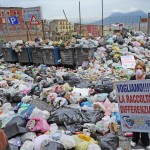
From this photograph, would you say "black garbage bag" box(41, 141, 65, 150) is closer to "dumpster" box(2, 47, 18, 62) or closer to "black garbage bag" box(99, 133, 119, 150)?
"black garbage bag" box(99, 133, 119, 150)

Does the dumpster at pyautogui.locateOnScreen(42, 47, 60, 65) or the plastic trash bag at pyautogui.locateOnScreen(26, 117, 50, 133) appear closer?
the plastic trash bag at pyautogui.locateOnScreen(26, 117, 50, 133)

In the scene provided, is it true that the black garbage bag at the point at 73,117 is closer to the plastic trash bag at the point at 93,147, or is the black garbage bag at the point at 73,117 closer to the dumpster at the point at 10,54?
the plastic trash bag at the point at 93,147

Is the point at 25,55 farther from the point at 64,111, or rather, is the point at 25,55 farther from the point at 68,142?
the point at 68,142

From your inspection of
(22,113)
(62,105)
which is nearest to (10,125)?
(22,113)

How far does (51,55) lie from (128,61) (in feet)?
10.3

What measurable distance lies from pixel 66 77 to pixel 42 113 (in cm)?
294

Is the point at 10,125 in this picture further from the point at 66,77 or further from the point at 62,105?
the point at 66,77

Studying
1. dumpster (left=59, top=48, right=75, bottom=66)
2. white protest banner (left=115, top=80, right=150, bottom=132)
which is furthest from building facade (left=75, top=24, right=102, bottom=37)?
white protest banner (left=115, top=80, right=150, bottom=132)

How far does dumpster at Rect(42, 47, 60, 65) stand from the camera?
396 inches

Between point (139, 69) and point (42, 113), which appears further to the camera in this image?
point (42, 113)

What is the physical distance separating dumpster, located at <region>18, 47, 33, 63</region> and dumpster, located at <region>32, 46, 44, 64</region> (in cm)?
30

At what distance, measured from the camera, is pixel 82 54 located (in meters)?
9.50

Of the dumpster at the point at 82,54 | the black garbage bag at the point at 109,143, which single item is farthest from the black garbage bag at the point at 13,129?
the dumpster at the point at 82,54

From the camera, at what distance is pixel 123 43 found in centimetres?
1060
